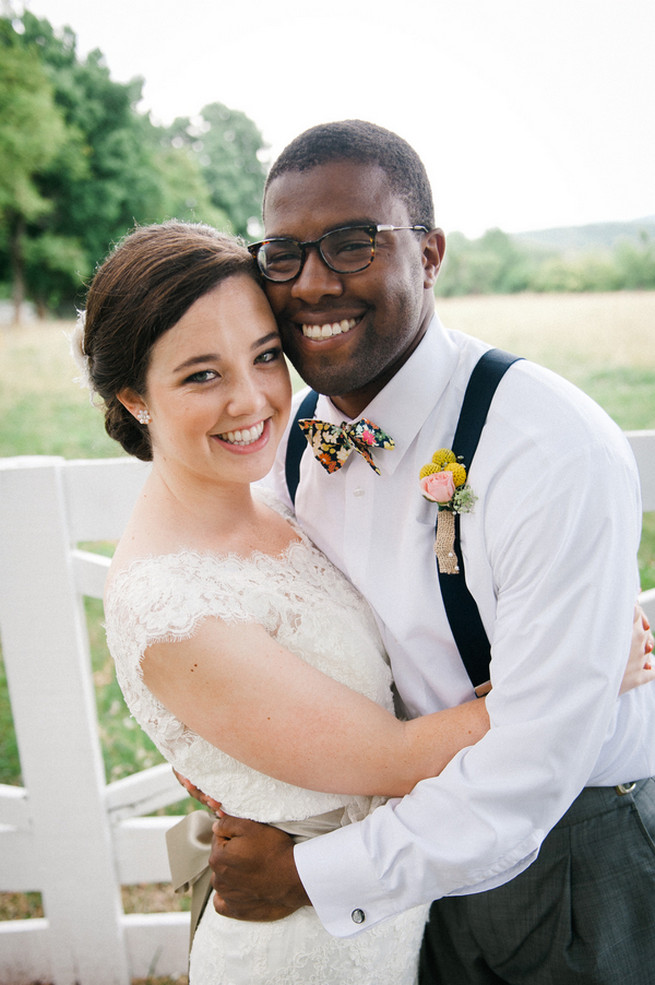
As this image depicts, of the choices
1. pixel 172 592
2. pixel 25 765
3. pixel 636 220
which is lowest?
pixel 25 765

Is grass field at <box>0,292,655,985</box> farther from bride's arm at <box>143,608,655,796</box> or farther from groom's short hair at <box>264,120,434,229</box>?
bride's arm at <box>143,608,655,796</box>

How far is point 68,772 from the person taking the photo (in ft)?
8.05

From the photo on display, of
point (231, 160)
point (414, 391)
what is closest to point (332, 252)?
point (414, 391)

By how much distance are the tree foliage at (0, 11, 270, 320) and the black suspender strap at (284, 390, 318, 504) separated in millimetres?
12958

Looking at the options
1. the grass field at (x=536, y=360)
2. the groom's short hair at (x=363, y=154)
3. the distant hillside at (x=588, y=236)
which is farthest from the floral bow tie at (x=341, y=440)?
the distant hillside at (x=588, y=236)

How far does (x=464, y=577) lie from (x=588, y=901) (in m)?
0.79

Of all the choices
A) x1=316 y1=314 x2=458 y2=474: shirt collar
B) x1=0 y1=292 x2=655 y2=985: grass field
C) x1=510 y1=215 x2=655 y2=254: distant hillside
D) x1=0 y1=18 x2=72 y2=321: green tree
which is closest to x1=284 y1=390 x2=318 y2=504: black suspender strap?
x1=316 y1=314 x2=458 y2=474: shirt collar

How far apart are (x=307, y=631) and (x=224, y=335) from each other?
74 cm

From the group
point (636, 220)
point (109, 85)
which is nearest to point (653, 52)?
point (636, 220)

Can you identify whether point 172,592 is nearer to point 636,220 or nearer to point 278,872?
point 278,872

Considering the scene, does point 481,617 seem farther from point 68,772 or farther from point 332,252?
point 68,772

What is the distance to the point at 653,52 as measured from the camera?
792cm

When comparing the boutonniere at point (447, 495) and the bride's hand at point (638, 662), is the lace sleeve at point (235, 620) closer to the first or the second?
the boutonniere at point (447, 495)

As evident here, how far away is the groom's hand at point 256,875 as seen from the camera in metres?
1.63
